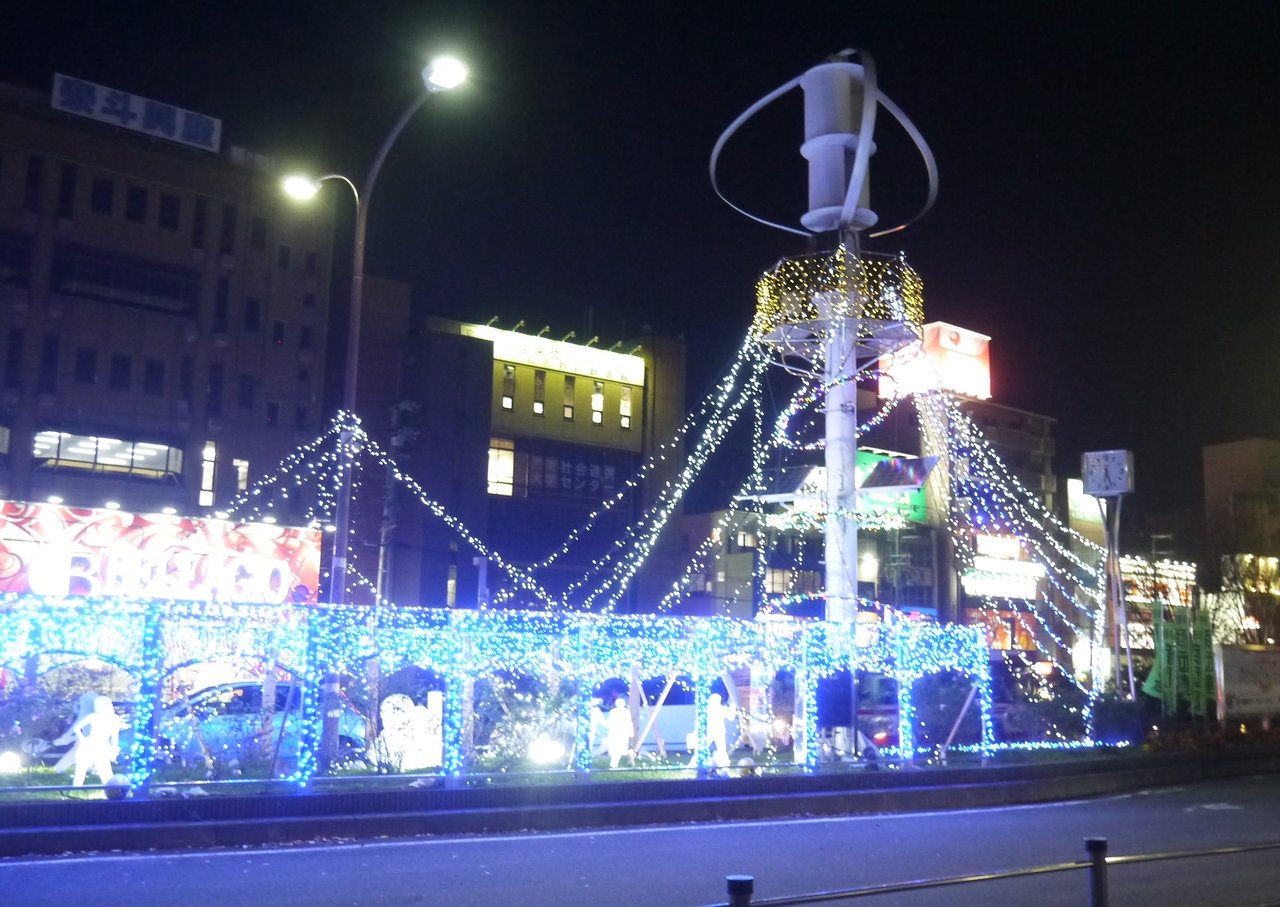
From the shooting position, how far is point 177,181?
38.0m

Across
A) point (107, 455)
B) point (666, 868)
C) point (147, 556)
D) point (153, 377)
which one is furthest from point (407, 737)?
point (153, 377)

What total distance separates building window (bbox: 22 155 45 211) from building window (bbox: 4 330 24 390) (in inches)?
143

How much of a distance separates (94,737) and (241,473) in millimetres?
25303

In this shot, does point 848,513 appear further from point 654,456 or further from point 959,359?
point 959,359

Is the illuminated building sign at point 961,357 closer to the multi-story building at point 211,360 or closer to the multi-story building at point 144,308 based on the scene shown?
the multi-story building at point 211,360

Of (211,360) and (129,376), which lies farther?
(211,360)

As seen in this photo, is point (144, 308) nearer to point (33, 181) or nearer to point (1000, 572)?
point (33, 181)

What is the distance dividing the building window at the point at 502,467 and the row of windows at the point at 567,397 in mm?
1494

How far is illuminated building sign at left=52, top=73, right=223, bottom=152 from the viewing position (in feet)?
118

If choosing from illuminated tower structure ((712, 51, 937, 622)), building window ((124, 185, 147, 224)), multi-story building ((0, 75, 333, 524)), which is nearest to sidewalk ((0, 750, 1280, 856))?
illuminated tower structure ((712, 51, 937, 622))

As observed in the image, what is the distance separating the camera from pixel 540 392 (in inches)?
1955

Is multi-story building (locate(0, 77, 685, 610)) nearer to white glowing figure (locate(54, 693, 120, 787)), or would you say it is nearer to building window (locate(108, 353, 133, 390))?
building window (locate(108, 353, 133, 390))

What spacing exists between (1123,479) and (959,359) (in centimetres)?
3739

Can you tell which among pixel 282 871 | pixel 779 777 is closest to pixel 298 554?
pixel 779 777
